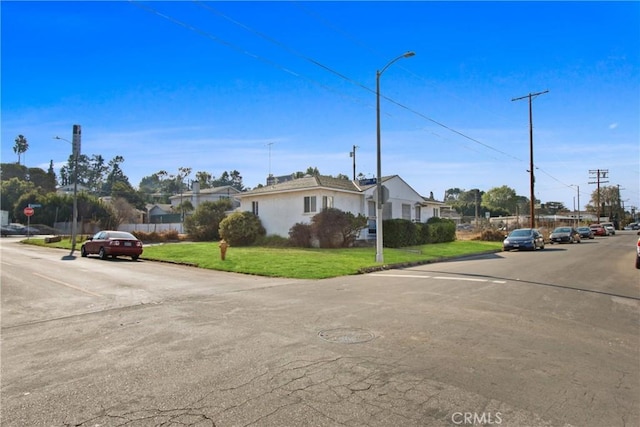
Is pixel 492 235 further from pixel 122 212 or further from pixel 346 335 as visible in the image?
pixel 122 212

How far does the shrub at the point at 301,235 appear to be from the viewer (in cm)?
2628

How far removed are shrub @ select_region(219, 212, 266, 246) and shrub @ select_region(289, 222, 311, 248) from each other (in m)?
3.37

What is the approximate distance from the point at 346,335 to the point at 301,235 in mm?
20187

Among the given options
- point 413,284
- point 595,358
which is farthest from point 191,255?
point 595,358

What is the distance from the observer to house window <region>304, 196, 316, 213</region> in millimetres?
27734

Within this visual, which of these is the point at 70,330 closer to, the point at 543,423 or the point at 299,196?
the point at 543,423

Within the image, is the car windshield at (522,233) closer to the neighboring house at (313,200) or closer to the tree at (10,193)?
the neighboring house at (313,200)

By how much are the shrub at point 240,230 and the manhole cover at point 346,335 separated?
22234 millimetres

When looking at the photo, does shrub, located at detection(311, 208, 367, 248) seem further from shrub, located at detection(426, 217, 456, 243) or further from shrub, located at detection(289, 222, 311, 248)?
shrub, located at detection(426, 217, 456, 243)

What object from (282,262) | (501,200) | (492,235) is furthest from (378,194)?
(501,200)

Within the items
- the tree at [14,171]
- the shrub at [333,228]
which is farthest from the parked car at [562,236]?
the tree at [14,171]

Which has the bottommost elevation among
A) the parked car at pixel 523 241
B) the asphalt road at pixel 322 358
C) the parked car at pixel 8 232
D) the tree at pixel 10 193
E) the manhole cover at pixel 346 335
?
the asphalt road at pixel 322 358

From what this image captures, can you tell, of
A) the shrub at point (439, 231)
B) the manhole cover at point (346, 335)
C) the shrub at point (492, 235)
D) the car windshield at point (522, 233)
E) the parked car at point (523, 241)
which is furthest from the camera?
the shrub at point (492, 235)

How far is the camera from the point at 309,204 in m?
28.0
